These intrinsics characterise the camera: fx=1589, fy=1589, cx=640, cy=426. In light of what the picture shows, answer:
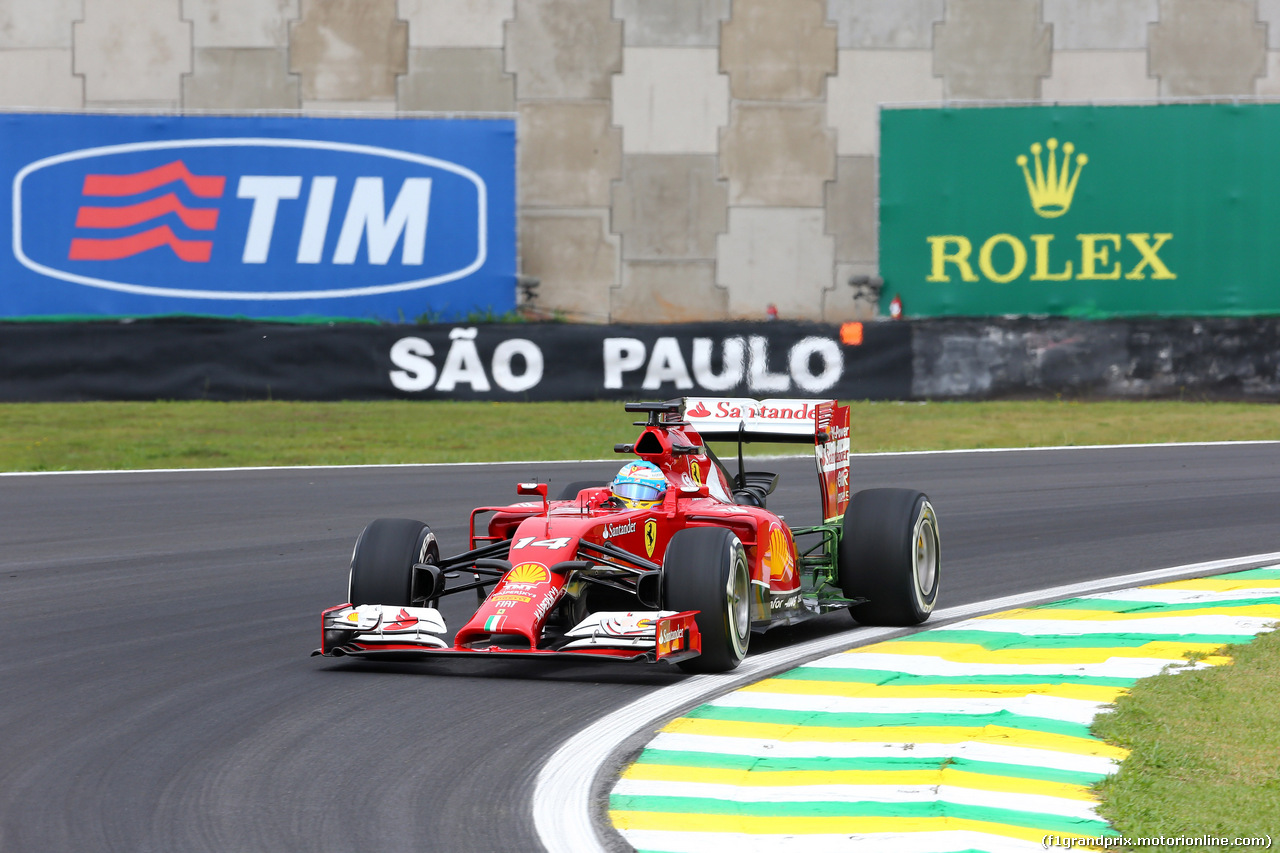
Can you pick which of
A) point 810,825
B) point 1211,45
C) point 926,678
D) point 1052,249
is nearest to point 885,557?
point 926,678

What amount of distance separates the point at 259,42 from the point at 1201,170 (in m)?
15.0

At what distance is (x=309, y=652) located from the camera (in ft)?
26.3

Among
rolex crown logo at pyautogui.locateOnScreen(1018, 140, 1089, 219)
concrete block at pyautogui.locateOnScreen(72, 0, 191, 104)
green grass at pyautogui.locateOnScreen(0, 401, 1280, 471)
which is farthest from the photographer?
concrete block at pyautogui.locateOnScreen(72, 0, 191, 104)

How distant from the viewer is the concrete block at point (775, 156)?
2611cm

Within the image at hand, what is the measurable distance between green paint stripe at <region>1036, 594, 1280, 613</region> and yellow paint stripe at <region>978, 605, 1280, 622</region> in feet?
0.17

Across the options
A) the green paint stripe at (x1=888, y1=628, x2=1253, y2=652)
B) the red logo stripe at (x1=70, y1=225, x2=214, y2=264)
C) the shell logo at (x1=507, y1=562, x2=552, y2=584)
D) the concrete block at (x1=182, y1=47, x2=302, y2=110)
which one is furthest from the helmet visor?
the concrete block at (x1=182, y1=47, x2=302, y2=110)

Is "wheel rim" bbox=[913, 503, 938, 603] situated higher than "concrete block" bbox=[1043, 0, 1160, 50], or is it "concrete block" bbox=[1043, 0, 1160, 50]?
"concrete block" bbox=[1043, 0, 1160, 50]

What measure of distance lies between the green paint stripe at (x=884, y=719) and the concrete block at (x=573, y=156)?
796 inches

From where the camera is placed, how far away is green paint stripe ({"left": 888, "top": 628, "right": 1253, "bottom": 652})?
314 inches

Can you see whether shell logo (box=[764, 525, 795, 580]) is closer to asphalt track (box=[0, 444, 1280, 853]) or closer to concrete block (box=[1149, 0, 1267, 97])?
asphalt track (box=[0, 444, 1280, 853])

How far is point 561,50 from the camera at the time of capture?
26.3m

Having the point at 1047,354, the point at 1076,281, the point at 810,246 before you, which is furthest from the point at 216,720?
the point at 810,246

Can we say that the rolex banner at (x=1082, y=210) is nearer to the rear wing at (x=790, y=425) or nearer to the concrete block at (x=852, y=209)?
the concrete block at (x=852, y=209)

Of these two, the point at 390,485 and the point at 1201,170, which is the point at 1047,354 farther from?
the point at 390,485
